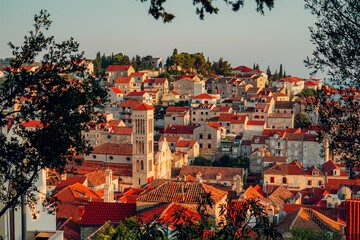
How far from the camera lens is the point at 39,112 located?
282 inches

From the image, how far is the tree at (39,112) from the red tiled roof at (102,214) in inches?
488

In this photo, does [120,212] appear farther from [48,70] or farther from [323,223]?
[48,70]

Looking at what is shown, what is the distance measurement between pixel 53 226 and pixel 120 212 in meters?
9.14

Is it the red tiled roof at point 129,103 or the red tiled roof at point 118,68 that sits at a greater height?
the red tiled roof at point 118,68

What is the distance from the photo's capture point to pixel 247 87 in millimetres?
80375

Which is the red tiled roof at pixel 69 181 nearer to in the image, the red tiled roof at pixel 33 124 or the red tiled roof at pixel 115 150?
the red tiled roof at pixel 115 150

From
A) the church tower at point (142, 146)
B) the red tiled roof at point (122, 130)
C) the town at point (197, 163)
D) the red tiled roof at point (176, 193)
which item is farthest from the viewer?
the red tiled roof at point (122, 130)

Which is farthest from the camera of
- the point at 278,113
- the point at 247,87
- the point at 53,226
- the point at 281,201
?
the point at 247,87

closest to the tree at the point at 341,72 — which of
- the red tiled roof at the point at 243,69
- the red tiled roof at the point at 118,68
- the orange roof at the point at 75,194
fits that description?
the orange roof at the point at 75,194

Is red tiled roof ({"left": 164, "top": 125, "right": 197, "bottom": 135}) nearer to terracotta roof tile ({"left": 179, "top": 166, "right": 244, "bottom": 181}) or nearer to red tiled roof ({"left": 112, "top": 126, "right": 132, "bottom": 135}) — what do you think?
red tiled roof ({"left": 112, "top": 126, "right": 132, "bottom": 135})

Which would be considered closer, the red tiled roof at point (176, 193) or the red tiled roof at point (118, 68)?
the red tiled roof at point (176, 193)

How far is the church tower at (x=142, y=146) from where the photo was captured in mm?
44250

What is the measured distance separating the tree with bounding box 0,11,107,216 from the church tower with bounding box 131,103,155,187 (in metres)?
36.8

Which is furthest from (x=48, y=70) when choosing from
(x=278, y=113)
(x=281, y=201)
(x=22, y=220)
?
(x=278, y=113)
